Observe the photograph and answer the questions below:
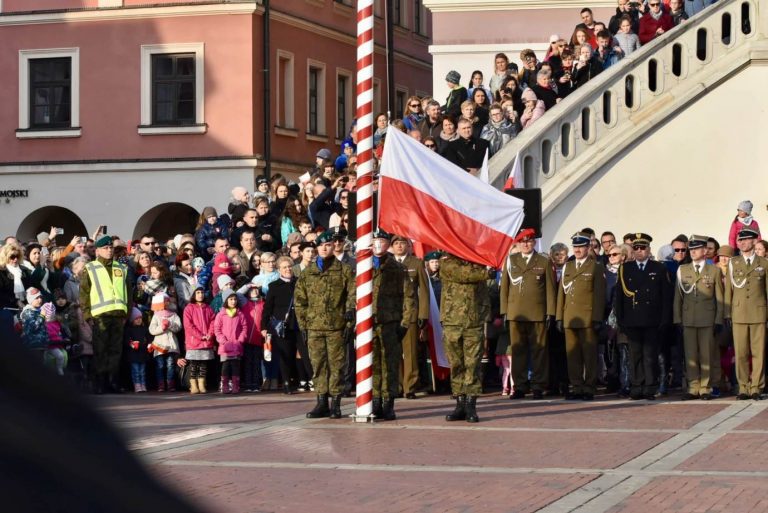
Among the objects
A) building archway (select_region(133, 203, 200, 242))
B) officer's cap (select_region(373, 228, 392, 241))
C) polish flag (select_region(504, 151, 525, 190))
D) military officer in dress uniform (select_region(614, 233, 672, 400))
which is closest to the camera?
officer's cap (select_region(373, 228, 392, 241))

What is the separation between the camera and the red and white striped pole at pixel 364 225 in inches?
540

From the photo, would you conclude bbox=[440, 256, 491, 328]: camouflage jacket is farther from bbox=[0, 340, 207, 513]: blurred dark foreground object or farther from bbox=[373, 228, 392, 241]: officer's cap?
bbox=[0, 340, 207, 513]: blurred dark foreground object

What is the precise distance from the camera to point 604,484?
9211mm

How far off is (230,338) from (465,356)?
4.69 metres

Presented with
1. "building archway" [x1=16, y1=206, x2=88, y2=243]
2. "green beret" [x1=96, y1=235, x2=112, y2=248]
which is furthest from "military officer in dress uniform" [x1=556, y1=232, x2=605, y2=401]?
"building archway" [x1=16, y1=206, x2=88, y2=243]

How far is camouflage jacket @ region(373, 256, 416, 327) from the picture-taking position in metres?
14.2

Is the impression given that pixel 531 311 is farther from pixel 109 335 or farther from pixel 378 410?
pixel 109 335

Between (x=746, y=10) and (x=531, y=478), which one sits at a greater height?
(x=746, y=10)

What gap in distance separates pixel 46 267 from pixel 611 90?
29.1ft

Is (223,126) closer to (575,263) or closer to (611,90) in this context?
(611,90)

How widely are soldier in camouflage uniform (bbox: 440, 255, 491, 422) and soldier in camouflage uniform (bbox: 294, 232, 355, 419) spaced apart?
37.4 inches

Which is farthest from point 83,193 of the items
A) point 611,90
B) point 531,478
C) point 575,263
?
point 531,478

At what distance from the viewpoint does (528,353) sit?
55.8 ft

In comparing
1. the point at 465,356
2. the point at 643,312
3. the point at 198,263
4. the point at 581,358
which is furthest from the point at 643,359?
the point at 198,263
